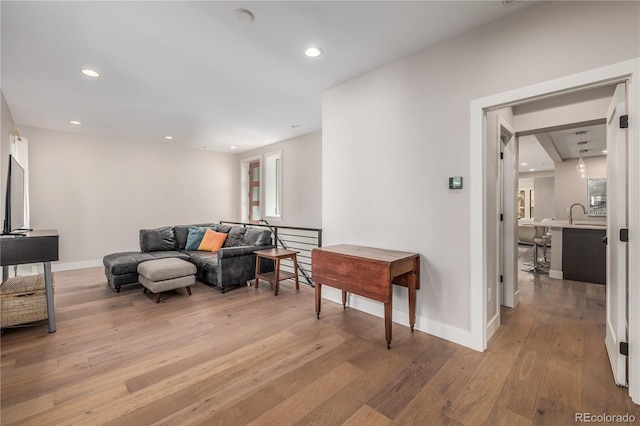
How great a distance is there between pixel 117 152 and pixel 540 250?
34.1ft

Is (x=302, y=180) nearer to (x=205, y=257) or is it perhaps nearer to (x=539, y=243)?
(x=205, y=257)

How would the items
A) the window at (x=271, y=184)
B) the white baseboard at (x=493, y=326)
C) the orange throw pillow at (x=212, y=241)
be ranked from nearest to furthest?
1. the white baseboard at (x=493, y=326)
2. the orange throw pillow at (x=212, y=241)
3. the window at (x=271, y=184)

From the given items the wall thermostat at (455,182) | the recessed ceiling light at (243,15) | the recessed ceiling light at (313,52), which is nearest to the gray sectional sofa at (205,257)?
the recessed ceiling light at (313,52)

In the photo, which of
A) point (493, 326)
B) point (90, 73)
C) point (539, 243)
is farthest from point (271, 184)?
point (539, 243)

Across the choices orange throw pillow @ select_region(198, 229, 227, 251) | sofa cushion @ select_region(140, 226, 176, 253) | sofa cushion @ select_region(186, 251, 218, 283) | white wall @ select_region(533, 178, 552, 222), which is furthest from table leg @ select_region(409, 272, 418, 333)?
white wall @ select_region(533, 178, 552, 222)

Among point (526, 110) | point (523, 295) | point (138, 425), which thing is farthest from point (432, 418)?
point (526, 110)

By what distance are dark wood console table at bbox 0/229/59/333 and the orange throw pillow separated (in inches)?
96.3

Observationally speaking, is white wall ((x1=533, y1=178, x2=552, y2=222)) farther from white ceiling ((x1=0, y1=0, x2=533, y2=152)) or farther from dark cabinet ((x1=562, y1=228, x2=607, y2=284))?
white ceiling ((x1=0, y1=0, x2=533, y2=152))

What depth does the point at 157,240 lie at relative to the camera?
4.96m

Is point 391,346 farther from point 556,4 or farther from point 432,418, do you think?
point 556,4

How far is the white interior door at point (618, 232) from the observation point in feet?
5.90

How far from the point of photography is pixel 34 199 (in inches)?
192

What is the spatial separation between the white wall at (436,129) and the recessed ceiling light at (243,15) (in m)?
1.37

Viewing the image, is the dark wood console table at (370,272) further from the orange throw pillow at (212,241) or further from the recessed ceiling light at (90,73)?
the recessed ceiling light at (90,73)
